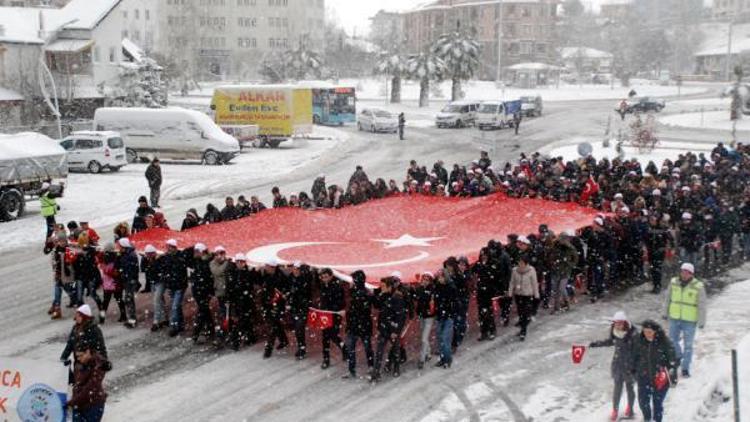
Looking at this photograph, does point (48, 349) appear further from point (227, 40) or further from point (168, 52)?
point (227, 40)

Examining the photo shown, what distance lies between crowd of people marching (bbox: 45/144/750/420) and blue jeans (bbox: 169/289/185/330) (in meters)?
0.02

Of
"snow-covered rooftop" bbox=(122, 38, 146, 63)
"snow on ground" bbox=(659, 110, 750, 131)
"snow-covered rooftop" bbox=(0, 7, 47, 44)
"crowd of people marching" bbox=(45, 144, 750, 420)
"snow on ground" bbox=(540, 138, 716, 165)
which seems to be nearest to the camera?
"crowd of people marching" bbox=(45, 144, 750, 420)

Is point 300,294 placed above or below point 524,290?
above

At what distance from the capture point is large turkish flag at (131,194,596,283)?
585 inches

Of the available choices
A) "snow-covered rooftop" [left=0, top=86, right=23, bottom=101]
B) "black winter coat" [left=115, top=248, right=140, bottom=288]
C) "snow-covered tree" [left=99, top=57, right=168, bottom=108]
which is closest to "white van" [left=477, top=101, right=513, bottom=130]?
"snow-covered tree" [left=99, top=57, right=168, bottom=108]

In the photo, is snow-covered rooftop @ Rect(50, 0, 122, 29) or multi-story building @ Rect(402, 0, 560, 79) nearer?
snow-covered rooftop @ Rect(50, 0, 122, 29)

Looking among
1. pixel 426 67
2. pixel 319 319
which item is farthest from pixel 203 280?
pixel 426 67

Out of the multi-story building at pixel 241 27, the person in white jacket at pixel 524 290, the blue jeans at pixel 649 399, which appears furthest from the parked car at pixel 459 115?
the multi-story building at pixel 241 27

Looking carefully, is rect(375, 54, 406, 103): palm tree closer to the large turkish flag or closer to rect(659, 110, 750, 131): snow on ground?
rect(659, 110, 750, 131): snow on ground

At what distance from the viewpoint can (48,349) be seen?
44.0 feet

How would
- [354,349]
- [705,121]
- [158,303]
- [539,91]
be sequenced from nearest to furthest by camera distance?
[354,349]
[158,303]
[705,121]
[539,91]

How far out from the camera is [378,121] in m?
55.0

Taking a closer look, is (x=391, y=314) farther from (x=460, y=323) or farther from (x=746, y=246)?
(x=746, y=246)

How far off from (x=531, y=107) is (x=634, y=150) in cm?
2548
